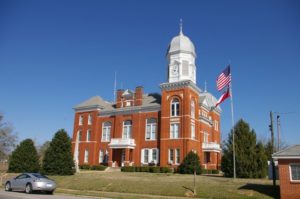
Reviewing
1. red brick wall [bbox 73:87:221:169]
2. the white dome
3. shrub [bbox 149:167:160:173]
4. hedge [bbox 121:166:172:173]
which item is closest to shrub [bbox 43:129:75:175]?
hedge [bbox 121:166:172:173]

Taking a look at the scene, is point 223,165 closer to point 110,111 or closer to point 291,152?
point 291,152

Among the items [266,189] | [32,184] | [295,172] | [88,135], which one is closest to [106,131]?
[88,135]

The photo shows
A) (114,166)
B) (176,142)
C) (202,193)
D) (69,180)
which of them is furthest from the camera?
(114,166)

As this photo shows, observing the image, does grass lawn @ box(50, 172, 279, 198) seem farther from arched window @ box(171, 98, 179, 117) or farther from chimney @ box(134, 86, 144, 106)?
chimney @ box(134, 86, 144, 106)

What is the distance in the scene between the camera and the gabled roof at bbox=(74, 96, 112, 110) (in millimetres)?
58000

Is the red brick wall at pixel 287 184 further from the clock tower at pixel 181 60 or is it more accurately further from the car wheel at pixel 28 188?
the clock tower at pixel 181 60

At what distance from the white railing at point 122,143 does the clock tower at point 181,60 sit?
37.2 ft

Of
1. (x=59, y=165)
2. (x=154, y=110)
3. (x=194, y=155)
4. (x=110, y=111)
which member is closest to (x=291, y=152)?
(x=194, y=155)

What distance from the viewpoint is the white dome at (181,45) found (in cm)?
4938

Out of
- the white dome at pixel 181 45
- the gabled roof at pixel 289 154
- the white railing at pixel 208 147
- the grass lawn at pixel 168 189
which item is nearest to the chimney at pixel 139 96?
the white dome at pixel 181 45

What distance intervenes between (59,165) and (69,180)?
4.58 meters

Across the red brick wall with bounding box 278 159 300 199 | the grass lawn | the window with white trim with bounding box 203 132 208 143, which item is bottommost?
the grass lawn

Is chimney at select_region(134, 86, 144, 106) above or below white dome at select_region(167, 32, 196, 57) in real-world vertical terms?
below

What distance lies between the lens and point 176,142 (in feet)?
151
